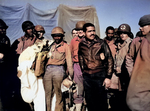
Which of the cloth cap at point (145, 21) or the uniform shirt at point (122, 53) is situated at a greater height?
the cloth cap at point (145, 21)

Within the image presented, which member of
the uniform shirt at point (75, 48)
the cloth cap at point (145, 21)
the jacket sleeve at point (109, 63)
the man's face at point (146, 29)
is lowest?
the jacket sleeve at point (109, 63)

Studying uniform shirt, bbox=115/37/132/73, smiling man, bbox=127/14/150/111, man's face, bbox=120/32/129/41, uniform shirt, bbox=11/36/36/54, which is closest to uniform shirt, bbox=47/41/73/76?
uniform shirt, bbox=11/36/36/54

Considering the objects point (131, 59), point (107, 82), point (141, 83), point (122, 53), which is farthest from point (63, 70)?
point (141, 83)

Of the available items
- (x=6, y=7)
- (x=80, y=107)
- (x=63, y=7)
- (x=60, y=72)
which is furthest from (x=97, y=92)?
(x=6, y=7)

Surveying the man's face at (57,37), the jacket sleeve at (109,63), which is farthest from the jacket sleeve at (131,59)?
the man's face at (57,37)

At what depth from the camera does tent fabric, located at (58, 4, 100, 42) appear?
8.49m

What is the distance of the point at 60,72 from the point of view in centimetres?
331

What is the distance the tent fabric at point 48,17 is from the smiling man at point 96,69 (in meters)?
5.19

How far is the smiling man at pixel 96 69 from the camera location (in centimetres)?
305

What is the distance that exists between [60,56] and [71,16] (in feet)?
19.3

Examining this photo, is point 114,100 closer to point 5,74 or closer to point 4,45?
point 5,74

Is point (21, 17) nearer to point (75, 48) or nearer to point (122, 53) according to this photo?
point (75, 48)

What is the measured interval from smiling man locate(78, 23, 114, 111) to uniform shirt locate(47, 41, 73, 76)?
1.30ft

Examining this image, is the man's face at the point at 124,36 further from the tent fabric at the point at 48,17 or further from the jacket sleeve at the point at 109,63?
the tent fabric at the point at 48,17
